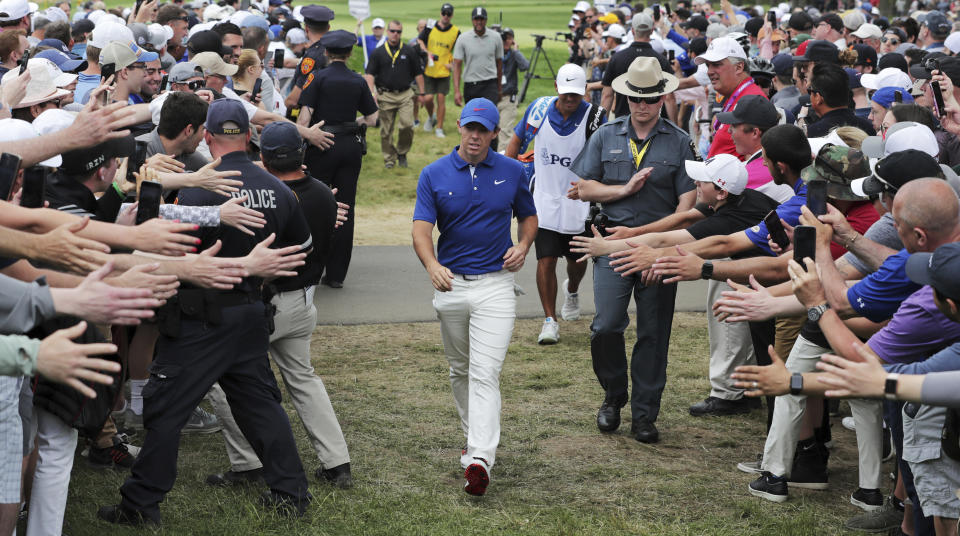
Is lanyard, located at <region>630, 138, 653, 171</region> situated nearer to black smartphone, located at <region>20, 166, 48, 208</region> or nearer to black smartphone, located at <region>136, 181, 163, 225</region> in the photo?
black smartphone, located at <region>136, 181, 163, 225</region>

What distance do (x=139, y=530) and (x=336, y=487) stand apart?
115 centimetres

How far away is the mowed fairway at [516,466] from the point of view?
540 centimetres

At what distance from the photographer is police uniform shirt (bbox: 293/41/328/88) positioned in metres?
11.3

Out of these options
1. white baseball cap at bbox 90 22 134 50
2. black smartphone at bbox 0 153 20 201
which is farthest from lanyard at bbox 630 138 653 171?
white baseball cap at bbox 90 22 134 50

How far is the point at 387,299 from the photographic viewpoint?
10070 millimetres

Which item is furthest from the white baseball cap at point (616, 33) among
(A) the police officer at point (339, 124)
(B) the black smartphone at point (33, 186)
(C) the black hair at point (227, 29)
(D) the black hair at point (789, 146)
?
(B) the black smartphone at point (33, 186)

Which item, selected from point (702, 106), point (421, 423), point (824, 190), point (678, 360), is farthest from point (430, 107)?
point (824, 190)

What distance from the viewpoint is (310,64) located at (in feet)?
37.1

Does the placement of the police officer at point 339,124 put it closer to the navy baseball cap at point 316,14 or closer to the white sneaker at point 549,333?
the navy baseball cap at point 316,14

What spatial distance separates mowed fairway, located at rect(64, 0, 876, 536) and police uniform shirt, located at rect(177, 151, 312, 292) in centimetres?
137

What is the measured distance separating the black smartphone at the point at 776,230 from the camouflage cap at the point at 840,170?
0.26m

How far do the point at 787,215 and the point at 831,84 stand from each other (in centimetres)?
224

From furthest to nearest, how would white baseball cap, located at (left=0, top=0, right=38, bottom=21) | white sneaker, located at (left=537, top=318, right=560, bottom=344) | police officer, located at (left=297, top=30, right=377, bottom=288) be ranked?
1. police officer, located at (left=297, top=30, right=377, bottom=288)
2. white baseball cap, located at (left=0, top=0, right=38, bottom=21)
3. white sneaker, located at (left=537, top=318, right=560, bottom=344)

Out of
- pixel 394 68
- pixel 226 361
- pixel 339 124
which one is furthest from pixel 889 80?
pixel 394 68
